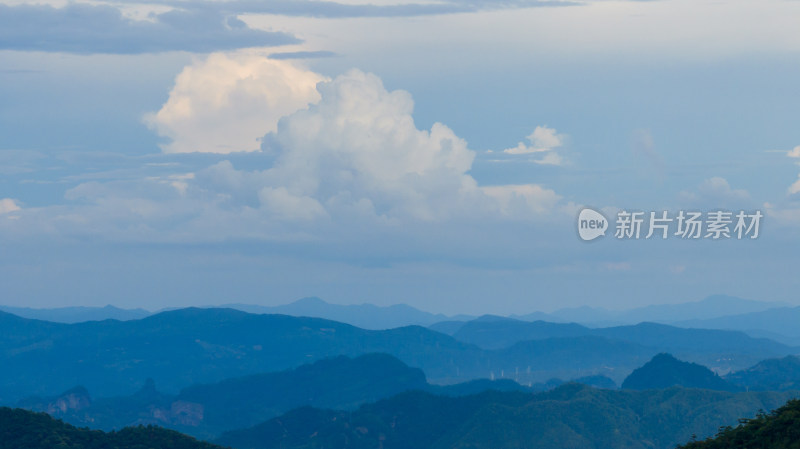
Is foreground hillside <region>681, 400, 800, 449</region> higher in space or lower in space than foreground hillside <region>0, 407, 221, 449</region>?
higher

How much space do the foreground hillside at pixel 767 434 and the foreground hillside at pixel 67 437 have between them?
294 feet

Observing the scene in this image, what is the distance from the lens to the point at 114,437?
6058 inches

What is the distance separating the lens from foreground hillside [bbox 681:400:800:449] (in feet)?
→ 274

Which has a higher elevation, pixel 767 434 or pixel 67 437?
pixel 767 434

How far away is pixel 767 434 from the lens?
85875mm

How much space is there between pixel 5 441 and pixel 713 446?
353 ft

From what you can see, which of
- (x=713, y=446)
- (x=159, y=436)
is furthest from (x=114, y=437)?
(x=713, y=446)

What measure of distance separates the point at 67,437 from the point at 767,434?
104 m

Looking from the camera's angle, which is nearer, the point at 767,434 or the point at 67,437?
the point at 767,434

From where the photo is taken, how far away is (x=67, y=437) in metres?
150

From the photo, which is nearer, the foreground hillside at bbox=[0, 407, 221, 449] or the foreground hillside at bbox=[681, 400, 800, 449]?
the foreground hillside at bbox=[681, 400, 800, 449]

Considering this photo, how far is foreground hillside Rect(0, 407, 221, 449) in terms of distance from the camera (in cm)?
14825

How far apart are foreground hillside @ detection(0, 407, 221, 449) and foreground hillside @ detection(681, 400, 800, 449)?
294 ft

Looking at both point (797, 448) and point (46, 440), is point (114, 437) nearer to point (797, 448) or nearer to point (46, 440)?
point (46, 440)
